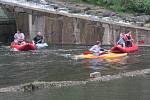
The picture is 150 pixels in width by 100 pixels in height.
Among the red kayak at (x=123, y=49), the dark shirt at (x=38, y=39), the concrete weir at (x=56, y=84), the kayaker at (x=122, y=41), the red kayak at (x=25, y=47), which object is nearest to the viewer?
the concrete weir at (x=56, y=84)

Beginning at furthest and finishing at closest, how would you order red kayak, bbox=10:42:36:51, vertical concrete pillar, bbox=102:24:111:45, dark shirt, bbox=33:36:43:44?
dark shirt, bbox=33:36:43:44 → vertical concrete pillar, bbox=102:24:111:45 → red kayak, bbox=10:42:36:51

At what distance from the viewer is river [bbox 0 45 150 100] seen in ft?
54.7

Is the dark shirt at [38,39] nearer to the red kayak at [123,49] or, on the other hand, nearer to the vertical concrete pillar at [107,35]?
the vertical concrete pillar at [107,35]

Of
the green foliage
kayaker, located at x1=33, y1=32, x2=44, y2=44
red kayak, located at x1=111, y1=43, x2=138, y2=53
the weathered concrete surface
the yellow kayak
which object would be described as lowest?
the yellow kayak

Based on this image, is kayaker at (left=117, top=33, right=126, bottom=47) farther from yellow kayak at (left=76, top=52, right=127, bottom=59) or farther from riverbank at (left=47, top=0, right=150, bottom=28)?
riverbank at (left=47, top=0, right=150, bottom=28)

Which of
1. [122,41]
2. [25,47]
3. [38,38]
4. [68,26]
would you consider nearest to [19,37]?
[38,38]

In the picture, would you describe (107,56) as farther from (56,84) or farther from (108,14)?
(56,84)

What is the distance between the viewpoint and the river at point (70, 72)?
54.7 feet

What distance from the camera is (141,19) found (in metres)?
40.8

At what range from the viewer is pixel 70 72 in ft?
78.3

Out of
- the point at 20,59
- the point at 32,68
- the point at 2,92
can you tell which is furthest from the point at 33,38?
the point at 2,92

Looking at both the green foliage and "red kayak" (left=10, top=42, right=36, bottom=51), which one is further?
the green foliage

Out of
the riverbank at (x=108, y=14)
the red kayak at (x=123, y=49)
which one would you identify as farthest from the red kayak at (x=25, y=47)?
the red kayak at (x=123, y=49)

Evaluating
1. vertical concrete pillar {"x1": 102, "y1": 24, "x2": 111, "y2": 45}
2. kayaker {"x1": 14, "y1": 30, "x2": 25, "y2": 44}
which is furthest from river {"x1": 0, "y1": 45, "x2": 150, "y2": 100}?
vertical concrete pillar {"x1": 102, "y1": 24, "x2": 111, "y2": 45}
